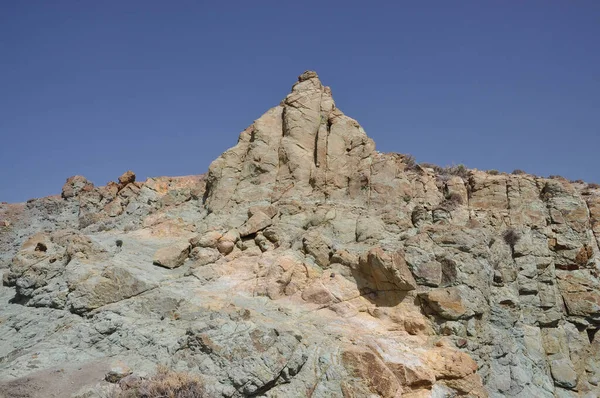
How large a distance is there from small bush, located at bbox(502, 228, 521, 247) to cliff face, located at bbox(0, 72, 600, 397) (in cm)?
6

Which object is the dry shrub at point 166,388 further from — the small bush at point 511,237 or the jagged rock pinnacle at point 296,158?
Result: the small bush at point 511,237

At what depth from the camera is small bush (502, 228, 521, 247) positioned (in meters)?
17.8

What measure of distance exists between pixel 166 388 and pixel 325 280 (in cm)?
628

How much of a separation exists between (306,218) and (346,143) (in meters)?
4.55

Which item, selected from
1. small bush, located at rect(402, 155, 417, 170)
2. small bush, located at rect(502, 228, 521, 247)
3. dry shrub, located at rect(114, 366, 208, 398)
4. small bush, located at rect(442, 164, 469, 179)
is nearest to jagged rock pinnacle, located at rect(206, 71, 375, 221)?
small bush, located at rect(402, 155, 417, 170)

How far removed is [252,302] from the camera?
45.4ft

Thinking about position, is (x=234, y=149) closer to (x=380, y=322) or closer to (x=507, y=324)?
(x=380, y=322)

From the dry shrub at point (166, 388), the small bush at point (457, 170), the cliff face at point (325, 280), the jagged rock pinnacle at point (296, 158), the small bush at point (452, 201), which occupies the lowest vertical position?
the dry shrub at point (166, 388)

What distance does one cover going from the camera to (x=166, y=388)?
9.95 metres

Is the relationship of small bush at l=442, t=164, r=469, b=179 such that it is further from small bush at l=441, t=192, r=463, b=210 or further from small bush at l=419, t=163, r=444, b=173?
small bush at l=441, t=192, r=463, b=210

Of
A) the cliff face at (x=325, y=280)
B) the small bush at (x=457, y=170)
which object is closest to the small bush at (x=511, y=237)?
the cliff face at (x=325, y=280)

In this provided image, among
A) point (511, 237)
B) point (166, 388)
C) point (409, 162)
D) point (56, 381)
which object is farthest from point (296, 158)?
point (56, 381)

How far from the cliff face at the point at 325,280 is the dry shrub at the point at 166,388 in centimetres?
44

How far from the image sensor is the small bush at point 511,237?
17.8 meters
